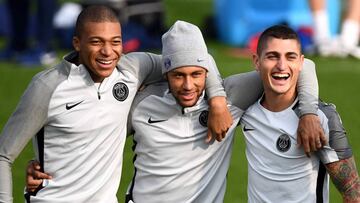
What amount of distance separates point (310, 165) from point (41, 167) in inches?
59.7

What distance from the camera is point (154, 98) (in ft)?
21.1

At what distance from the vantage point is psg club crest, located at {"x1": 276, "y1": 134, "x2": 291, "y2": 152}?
612 cm

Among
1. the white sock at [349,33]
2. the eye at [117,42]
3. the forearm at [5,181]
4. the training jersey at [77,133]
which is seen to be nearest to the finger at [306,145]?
the training jersey at [77,133]

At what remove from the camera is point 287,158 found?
20.1 ft

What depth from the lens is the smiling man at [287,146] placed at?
5984 millimetres

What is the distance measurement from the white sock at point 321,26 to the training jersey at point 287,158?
781cm

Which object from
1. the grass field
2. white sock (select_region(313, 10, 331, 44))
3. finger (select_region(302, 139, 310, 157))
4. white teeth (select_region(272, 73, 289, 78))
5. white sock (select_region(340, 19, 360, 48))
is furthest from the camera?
white sock (select_region(340, 19, 360, 48))

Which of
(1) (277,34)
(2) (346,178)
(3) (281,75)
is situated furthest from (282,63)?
(2) (346,178)

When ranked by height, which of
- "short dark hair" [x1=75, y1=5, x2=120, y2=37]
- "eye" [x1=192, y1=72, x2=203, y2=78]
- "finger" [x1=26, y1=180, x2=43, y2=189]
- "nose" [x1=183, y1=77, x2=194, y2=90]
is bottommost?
"finger" [x1=26, y1=180, x2=43, y2=189]

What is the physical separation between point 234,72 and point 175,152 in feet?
20.9

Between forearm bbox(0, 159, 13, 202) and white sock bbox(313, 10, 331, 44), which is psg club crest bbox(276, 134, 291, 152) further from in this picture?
white sock bbox(313, 10, 331, 44)

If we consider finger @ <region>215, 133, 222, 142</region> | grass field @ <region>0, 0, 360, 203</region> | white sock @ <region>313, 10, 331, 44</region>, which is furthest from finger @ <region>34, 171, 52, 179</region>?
white sock @ <region>313, 10, 331, 44</region>

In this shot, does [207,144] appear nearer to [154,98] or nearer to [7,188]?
[154,98]

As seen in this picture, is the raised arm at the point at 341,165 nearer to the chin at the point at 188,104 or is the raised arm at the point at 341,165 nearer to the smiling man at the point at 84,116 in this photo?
the smiling man at the point at 84,116
